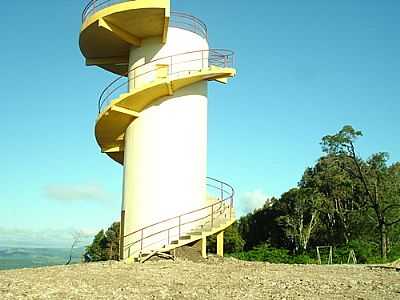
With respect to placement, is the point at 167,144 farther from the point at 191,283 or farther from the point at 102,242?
the point at 102,242

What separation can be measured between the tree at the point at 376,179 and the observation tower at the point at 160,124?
749 inches

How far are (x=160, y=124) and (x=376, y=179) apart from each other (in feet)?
92.9

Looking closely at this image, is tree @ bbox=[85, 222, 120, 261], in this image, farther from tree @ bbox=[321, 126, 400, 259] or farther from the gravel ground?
the gravel ground

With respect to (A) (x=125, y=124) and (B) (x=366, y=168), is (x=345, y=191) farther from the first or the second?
(A) (x=125, y=124)

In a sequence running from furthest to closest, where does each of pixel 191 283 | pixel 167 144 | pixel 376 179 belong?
pixel 376 179 < pixel 167 144 < pixel 191 283

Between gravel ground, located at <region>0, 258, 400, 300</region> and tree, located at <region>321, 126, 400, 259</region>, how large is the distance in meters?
22.0

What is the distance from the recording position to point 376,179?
44469 millimetres

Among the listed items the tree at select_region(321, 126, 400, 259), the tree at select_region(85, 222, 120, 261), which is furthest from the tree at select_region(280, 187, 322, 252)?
the tree at select_region(85, 222, 120, 261)

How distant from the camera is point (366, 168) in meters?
45.2

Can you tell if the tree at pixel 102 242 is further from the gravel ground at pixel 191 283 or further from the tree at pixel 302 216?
the gravel ground at pixel 191 283

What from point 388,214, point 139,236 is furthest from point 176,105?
point 388,214

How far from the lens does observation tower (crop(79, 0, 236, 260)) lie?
2048 centimetres

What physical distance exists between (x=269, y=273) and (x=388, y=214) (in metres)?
29.8

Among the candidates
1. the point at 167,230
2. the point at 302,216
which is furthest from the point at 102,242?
the point at 167,230
